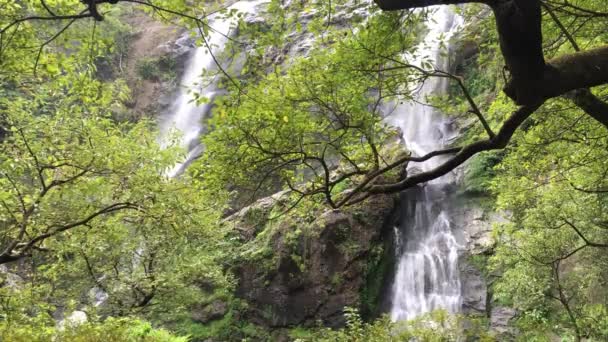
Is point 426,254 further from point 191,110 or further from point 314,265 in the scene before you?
point 191,110

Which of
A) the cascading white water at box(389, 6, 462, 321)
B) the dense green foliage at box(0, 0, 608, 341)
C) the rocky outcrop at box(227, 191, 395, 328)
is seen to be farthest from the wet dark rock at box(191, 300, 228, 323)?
the cascading white water at box(389, 6, 462, 321)

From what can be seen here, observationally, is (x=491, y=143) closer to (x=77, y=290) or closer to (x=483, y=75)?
(x=77, y=290)

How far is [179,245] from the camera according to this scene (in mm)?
11797

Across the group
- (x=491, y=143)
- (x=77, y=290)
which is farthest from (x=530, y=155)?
(x=77, y=290)

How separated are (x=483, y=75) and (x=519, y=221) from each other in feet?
36.7

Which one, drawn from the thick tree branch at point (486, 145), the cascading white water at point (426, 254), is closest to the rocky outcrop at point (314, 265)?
the cascading white water at point (426, 254)

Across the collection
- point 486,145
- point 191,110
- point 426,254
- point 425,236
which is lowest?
point 486,145

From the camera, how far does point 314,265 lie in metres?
14.0

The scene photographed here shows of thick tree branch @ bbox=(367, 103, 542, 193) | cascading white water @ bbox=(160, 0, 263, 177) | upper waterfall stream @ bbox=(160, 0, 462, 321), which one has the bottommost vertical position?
thick tree branch @ bbox=(367, 103, 542, 193)

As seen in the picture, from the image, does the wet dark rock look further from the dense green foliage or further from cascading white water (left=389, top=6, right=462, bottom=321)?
cascading white water (left=389, top=6, right=462, bottom=321)

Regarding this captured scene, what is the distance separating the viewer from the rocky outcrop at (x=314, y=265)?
1357 cm

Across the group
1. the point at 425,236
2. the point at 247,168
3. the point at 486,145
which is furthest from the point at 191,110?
the point at 486,145

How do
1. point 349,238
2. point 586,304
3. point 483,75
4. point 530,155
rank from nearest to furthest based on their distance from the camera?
1. point 530,155
2. point 586,304
3. point 349,238
4. point 483,75

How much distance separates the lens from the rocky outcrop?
13.6m
